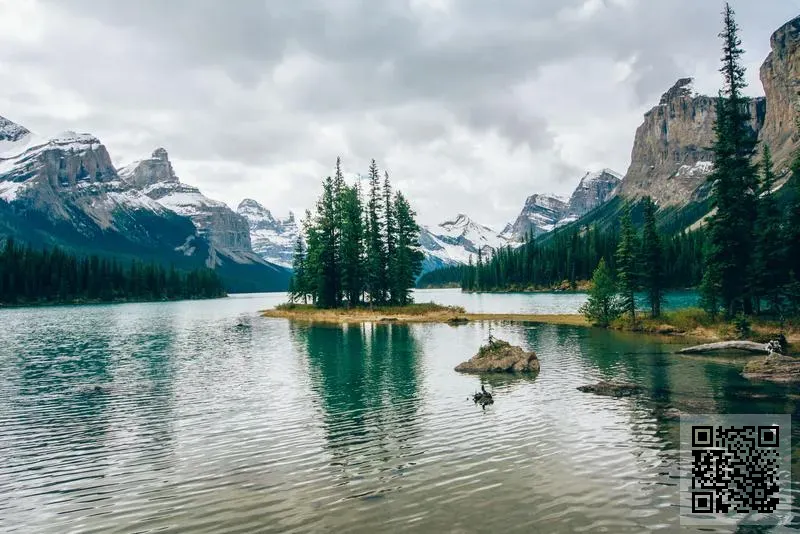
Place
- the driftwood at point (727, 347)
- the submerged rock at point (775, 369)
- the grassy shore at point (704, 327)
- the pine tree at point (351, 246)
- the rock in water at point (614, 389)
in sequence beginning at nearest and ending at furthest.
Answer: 1. the rock in water at point (614, 389)
2. the submerged rock at point (775, 369)
3. the driftwood at point (727, 347)
4. the grassy shore at point (704, 327)
5. the pine tree at point (351, 246)

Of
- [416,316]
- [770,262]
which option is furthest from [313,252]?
[770,262]

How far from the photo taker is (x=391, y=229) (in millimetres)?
101062

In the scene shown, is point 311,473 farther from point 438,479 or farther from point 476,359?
point 476,359

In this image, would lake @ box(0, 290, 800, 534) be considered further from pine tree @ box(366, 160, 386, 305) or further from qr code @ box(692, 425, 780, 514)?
pine tree @ box(366, 160, 386, 305)

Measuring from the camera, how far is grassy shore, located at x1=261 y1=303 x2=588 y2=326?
258ft

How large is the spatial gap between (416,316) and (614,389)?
5783 centimetres

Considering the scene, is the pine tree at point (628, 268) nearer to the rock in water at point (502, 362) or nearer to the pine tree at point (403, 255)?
the rock in water at point (502, 362)

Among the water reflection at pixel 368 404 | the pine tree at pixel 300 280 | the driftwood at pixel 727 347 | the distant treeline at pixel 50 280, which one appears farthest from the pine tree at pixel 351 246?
the distant treeline at pixel 50 280

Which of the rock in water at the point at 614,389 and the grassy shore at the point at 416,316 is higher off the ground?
the grassy shore at the point at 416,316

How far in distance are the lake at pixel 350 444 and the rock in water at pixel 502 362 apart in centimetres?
150

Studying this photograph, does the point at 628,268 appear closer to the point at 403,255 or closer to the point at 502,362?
the point at 502,362

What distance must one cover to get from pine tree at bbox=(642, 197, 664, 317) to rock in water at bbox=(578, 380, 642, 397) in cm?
3954

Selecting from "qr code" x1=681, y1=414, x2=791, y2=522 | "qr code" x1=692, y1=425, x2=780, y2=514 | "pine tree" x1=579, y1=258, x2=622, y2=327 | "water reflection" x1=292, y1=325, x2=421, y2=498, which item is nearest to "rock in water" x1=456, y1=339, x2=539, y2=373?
"water reflection" x1=292, y1=325, x2=421, y2=498

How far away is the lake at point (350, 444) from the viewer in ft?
43.7
